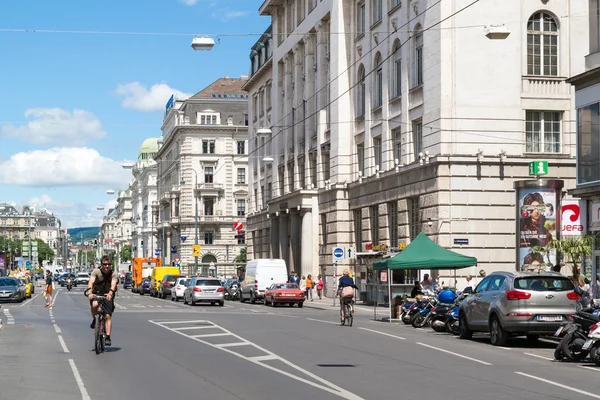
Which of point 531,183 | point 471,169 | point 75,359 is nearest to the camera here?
point 75,359

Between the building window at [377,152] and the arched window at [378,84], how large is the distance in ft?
5.81

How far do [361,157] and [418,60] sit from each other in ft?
33.5

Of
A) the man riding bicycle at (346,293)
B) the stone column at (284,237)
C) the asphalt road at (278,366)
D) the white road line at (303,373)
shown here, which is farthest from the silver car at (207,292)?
the white road line at (303,373)

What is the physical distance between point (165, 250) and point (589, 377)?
4804 inches

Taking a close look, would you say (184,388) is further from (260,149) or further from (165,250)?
(165,250)

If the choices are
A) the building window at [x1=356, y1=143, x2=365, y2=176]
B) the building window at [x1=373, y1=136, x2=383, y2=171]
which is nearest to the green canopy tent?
the building window at [x1=373, y1=136, x2=383, y2=171]

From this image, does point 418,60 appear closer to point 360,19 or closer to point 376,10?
point 376,10

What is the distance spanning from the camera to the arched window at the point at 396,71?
48.9 meters

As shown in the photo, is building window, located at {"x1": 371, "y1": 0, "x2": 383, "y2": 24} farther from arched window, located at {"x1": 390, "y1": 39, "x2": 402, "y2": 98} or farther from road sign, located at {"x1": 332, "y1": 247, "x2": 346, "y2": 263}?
road sign, located at {"x1": 332, "y1": 247, "x2": 346, "y2": 263}

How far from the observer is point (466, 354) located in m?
20.3

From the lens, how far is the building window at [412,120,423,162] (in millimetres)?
46094

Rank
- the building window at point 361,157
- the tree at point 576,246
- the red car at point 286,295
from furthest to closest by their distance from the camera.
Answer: the building window at point 361,157 → the red car at point 286,295 → the tree at point 576,246

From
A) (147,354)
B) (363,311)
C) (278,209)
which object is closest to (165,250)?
(278,209)

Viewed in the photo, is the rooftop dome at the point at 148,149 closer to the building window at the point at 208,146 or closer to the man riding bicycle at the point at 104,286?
the building window at the point at 208,146
